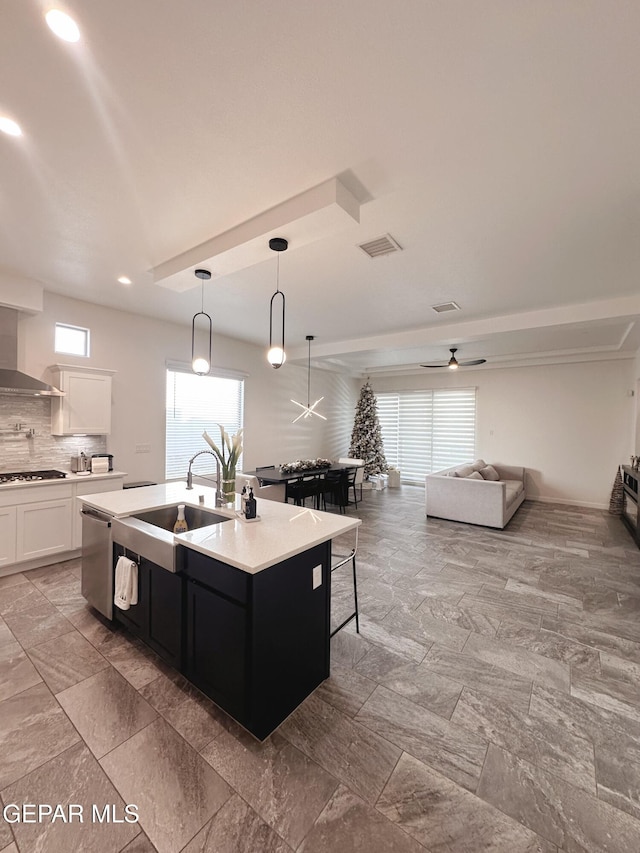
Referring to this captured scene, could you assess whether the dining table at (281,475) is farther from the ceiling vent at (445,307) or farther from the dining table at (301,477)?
the ceiling vent at (445,307)

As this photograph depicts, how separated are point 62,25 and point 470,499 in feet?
19.8

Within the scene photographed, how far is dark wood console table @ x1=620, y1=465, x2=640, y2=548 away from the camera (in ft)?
15.9

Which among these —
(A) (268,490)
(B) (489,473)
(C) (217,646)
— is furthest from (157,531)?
(B) (489,473)

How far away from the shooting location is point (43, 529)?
3.77m

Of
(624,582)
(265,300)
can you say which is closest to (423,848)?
(624,582)

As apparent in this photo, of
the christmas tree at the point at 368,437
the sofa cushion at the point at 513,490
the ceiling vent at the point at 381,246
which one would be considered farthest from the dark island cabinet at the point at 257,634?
the christmas tree at the point at 368,437

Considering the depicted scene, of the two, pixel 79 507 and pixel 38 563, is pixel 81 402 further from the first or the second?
pixel 38 563

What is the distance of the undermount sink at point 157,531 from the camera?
83.7 inches

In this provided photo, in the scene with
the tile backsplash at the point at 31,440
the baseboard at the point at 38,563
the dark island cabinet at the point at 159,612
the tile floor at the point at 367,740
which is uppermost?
the tile backsplash at the point at 31,440

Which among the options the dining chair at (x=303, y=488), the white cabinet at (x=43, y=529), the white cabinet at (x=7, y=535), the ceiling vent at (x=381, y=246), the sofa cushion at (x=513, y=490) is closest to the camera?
the ceiling vent at (x=381, y=246)

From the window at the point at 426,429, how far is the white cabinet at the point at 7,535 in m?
7.73

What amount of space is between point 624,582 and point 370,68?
15.5ft

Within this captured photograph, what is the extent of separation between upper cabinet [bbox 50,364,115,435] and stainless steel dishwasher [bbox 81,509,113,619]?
1729 millimetres

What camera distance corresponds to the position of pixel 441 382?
28.6ft
